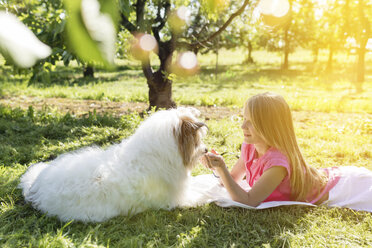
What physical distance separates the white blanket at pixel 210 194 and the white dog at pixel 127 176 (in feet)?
0.60

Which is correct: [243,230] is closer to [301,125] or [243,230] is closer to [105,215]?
[105,215]

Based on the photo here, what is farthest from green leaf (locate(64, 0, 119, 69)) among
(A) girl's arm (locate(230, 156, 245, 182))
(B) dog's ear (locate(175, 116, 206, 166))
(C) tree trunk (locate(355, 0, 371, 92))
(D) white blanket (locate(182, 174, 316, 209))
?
(C) tree trunk (locate(355, 0, 371, 92))

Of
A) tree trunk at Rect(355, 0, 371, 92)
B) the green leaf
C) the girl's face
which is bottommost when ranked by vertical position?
the girl's face

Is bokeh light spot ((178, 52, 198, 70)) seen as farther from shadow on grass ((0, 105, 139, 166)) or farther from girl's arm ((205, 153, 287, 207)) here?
girl's arm ((205, 153, 287, 207))

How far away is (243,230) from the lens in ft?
6.70

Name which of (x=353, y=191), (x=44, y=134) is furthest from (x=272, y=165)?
(x=44, y=134)

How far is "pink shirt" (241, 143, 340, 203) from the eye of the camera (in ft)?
7.61

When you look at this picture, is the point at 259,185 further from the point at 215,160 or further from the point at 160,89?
the point at 160,89

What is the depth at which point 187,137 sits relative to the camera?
226 cm

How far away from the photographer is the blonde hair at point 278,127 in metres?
2.35

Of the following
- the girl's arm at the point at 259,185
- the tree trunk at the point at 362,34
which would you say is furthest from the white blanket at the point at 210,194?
the tree trunk at the point at 362,34

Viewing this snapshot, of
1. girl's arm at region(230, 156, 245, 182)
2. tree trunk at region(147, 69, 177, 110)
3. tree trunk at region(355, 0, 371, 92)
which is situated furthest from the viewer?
tree trunk at region(355, 0, 371, 92)

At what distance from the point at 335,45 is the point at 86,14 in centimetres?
2297

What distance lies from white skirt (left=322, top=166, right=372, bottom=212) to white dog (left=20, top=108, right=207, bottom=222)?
1228mm
